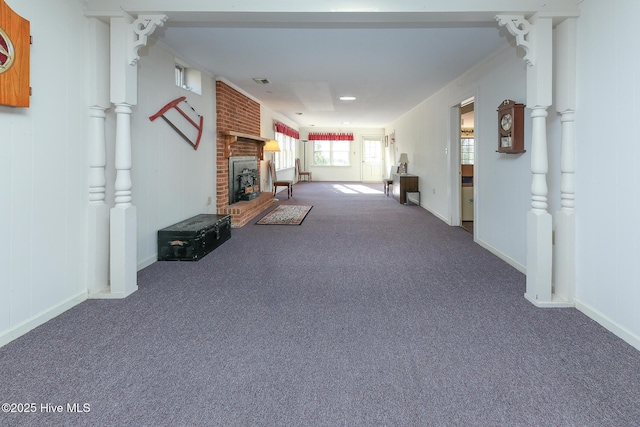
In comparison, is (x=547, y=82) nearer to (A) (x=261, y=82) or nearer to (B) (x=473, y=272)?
(B) (x=473, y=272)

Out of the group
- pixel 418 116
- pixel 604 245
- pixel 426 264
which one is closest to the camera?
pixel 604 245

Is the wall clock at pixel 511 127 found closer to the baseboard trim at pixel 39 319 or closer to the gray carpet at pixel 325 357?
the gray carpet at pixel 325 357

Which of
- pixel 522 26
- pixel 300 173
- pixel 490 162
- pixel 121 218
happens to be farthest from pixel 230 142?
pixel 300 173

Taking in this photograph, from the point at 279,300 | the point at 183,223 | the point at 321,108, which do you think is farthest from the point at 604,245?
the point at 321,108

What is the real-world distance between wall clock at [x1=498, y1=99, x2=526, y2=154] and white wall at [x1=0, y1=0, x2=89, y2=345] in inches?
139

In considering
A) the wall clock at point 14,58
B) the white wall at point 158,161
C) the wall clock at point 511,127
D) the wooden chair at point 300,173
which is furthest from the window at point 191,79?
the wooden chair at point 300,173

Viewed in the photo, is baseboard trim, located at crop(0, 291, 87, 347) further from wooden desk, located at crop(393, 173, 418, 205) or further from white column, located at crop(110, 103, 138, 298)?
wooden desk, located at crop(393, 173, 418, 205)

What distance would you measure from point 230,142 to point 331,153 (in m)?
9.69

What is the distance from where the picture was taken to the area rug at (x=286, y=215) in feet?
19.9

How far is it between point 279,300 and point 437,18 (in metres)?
2.30

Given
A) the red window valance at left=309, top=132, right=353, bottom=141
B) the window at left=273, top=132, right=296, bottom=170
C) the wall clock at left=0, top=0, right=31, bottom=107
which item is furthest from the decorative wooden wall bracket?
the red window valance at left=309, top=132, right=353, bottom=141

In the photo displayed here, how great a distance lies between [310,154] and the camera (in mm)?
15094

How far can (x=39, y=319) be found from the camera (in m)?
2.29

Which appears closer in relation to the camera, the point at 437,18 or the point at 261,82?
the point at 437,18
